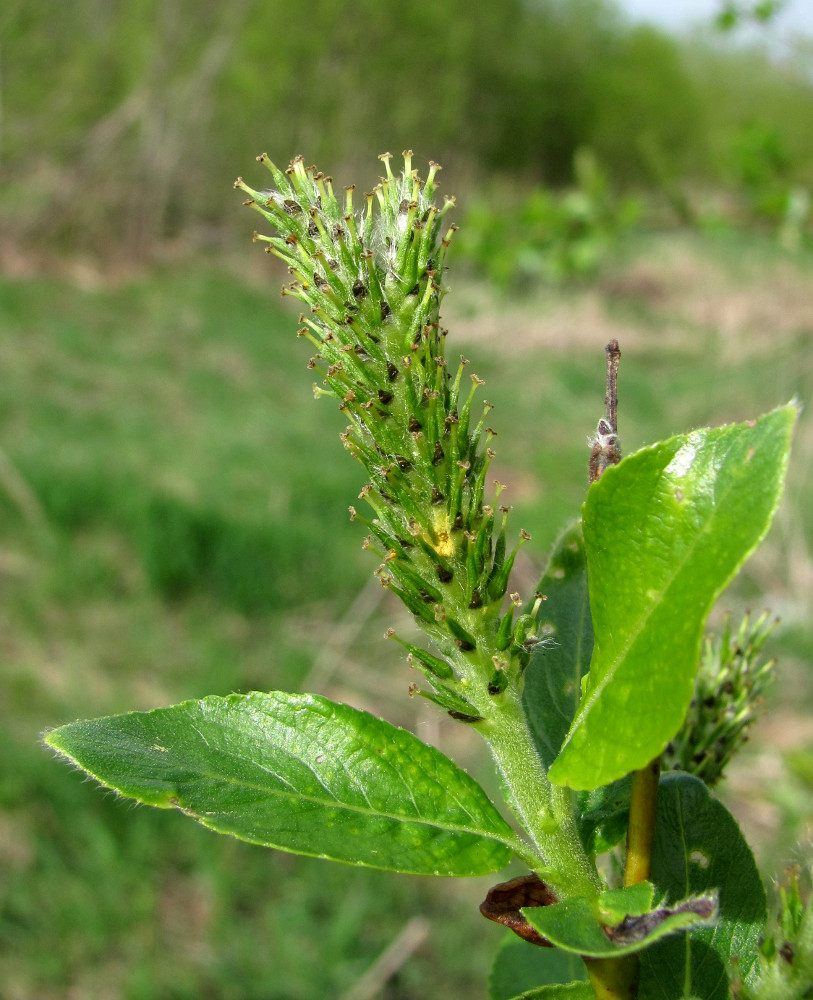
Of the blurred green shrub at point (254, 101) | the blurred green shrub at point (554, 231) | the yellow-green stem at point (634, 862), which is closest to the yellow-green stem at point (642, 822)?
the yellow-green stem at point (634, 862)

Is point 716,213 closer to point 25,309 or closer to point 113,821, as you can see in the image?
point 113,821

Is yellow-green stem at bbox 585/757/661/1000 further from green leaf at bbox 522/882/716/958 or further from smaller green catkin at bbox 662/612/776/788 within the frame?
smaller green catkin at bbox 662/612/776/788

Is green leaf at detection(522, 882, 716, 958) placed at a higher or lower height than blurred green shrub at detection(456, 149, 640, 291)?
lower

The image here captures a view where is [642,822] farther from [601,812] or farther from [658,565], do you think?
[658,565]

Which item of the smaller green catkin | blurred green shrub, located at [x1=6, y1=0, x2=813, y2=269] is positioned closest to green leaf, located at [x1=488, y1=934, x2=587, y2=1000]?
the smaller green catkin

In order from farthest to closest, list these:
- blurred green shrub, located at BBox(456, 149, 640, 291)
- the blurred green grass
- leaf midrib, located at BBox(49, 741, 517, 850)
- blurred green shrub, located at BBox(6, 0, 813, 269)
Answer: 1. blurred green shrub, located at BBox(6, 0, 813, 269)
2. blurred green shrub, located at BBox(456, 149, 640, 291)
3. the blurred green grass
4. leaf midrib, located at BBox(49, 741, 517, 850)
